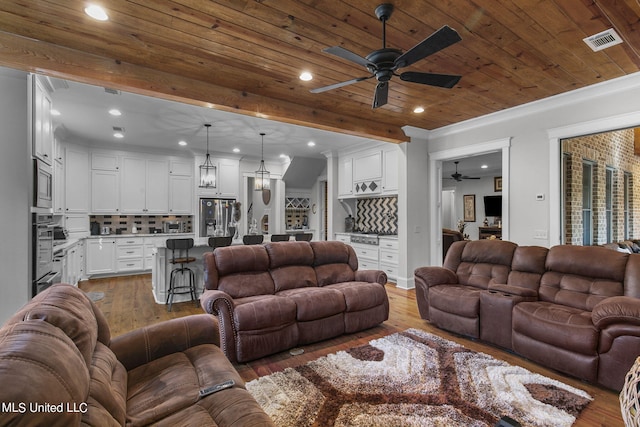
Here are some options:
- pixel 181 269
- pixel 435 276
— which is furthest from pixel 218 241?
pixel 435 276

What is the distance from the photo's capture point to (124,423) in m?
1.25

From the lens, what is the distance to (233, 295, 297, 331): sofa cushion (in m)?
2.82

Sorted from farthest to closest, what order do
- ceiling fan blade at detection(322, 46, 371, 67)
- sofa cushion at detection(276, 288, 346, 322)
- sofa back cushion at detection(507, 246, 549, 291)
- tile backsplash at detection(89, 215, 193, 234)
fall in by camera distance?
1. tile backsplash at detection(89, 215, 193, 234)
2. sofa back cushion at detection(507, 246, 549, 291)
3. sofa cushion at detection(276, 288, 346, 322)
4. ceiling fan blade at detection(322, 46, 371, 67)

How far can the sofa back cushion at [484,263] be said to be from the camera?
12.0 ft

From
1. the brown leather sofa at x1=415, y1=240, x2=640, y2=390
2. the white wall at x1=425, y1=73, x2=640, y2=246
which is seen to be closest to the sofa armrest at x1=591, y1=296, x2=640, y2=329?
the brown leather sofa at x1=415, y1=240, x2=640, y2=390

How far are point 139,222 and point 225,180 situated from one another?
2.20m

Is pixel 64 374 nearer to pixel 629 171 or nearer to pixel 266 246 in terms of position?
pixel 266 246

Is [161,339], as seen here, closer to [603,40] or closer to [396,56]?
[396,56]

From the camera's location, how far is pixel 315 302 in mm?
3191

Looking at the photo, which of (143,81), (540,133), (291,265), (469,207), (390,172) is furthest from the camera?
(469,207)

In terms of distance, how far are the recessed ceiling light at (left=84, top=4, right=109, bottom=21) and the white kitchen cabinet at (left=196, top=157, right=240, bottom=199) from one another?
512 centimetres

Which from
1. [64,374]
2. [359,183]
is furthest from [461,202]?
[64,374]

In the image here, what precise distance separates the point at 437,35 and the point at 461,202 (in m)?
9.77

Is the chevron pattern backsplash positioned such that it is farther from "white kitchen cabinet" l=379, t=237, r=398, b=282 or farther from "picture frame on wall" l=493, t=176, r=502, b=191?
"picture frame on wall" l=493, t=176, r=502, b=191
